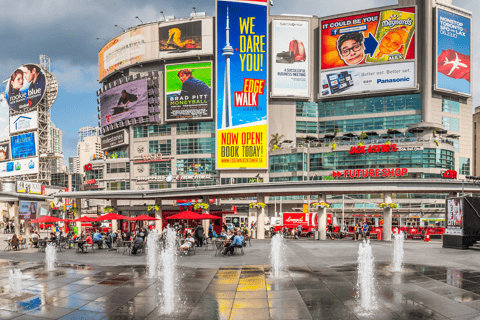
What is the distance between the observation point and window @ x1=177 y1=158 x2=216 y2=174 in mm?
81562

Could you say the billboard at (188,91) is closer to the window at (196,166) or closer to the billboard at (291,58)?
the window at (196,166)

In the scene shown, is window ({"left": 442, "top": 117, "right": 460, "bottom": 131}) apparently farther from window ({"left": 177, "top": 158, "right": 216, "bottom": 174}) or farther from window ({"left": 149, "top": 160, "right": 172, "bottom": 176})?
window ({"left": 149, "top": 160, "right": 172, "bottom": 176})

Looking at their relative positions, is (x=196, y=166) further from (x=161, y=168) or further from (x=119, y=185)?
(x=119, y=185)

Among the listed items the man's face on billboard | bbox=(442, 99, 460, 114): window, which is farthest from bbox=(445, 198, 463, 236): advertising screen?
bbox=(442, 99, 460, 114): window

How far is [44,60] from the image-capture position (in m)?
106

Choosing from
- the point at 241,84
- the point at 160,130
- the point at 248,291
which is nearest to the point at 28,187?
the point at 160,130

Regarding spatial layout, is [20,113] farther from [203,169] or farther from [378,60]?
[378,60]

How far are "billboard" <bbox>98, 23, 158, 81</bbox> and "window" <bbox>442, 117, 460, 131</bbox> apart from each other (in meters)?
59.0

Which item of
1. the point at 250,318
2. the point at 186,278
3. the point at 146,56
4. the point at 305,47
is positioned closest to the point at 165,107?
the point at 146,56

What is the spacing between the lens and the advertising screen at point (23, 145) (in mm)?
100125

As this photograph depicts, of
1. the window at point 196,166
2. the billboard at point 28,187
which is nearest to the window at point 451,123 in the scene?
the window at point 196,166

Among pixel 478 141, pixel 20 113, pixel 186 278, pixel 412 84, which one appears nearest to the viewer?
pixel 186 278

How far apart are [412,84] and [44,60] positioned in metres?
88.3

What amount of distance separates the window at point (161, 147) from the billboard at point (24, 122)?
32938mm
